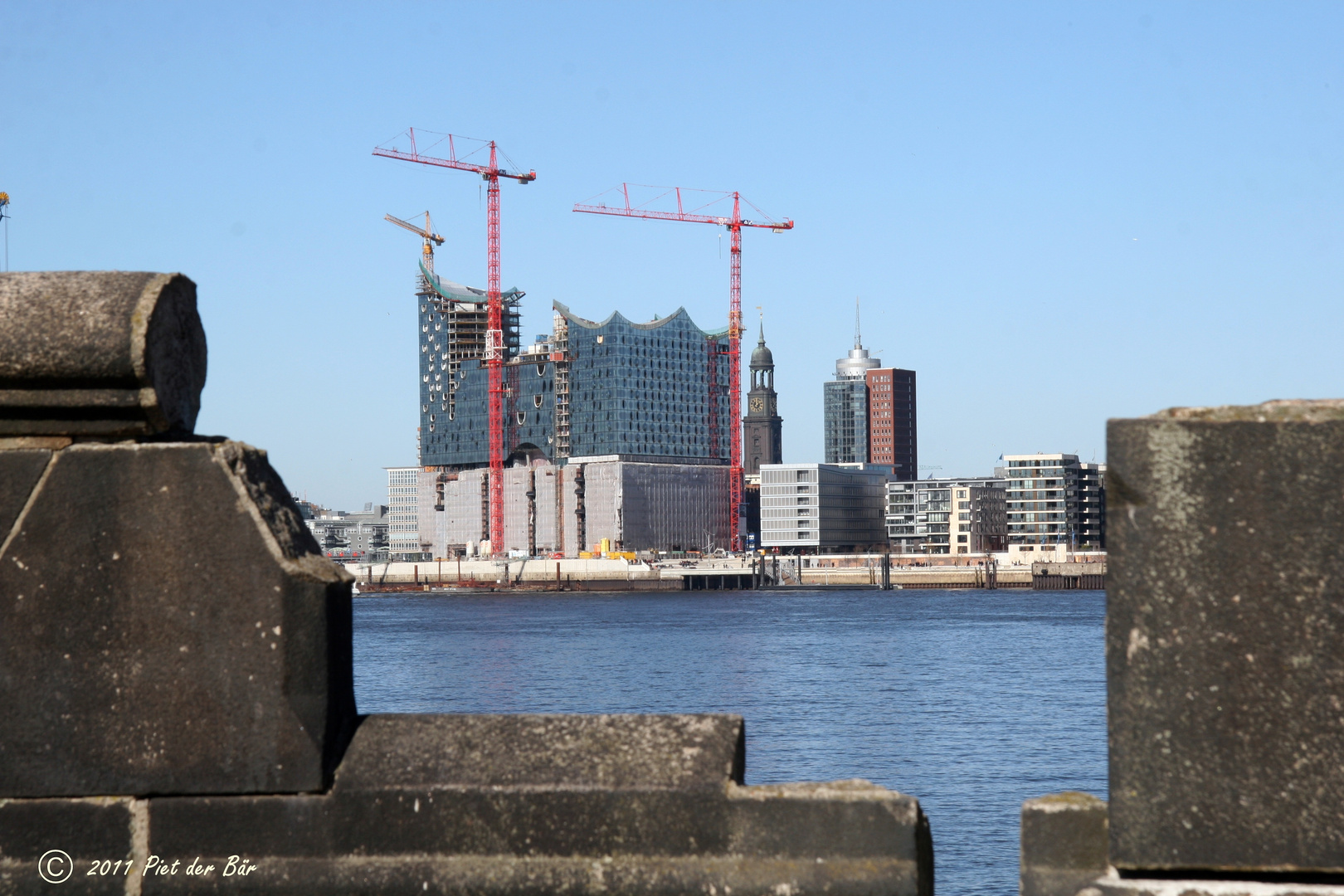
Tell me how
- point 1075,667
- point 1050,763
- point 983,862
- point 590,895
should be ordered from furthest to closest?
point 1075,667 → point 1050,763 → point 983,862 → point 590,895

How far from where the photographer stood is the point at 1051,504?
179375 millimetres

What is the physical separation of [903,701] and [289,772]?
4226 centimetres

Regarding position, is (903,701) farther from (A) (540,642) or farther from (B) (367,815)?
(B) (367,815)

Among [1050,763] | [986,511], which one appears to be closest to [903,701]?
[1050,763]

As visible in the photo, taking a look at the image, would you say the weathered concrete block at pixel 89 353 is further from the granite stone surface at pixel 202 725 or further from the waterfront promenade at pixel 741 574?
the waterfront promenade at pixel 741 574

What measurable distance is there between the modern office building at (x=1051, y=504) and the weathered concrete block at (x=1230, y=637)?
6956 inches

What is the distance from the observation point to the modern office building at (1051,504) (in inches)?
7018

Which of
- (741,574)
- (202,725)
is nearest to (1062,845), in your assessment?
(202,725)

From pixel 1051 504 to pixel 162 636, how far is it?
597ft

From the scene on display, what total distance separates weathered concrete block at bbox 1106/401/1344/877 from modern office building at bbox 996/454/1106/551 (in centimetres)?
17667

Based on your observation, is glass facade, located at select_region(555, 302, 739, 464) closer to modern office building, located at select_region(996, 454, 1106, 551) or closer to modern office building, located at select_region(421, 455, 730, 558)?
modern office building, located at select_region(421, 455, 730, 558)

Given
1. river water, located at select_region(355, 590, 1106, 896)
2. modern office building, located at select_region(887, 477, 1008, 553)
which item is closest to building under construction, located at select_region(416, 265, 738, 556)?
modern office building, located at select_region(887, 477, 1008, 553)

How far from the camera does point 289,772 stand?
3.24 m

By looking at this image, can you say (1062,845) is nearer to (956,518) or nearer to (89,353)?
(89,353)
